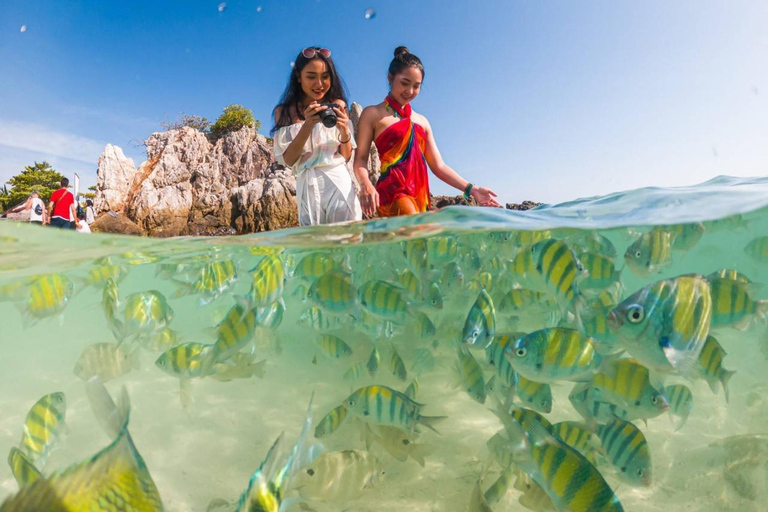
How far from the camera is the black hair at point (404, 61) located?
4570mm

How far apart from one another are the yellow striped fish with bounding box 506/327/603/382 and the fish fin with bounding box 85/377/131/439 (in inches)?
79.4

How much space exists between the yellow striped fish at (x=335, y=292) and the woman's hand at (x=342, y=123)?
1.41 metres

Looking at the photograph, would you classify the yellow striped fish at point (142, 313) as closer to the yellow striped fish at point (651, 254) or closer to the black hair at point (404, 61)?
the black hair at point (404, 61)

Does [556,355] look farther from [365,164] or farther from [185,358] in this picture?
[185,358]

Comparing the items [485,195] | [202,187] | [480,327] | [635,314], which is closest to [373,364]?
[480,327]

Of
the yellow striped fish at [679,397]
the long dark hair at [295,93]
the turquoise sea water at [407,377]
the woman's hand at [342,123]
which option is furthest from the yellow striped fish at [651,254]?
the long dark hair at [295,93]

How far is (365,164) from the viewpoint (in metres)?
4.62

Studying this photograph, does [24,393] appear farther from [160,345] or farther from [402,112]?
[402,112]

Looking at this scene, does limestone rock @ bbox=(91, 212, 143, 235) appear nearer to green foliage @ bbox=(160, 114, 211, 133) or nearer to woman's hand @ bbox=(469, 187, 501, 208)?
green foliage @ bbox=(160, 114, 211, 133)

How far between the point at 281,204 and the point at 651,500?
72.7 feet

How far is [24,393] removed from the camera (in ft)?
28.3

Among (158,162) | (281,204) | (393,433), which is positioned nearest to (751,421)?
(393,433)

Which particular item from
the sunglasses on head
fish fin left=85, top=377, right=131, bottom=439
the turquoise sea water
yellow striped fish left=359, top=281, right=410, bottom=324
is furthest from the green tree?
fish fin left=85, top=377, right=131, bottom=439

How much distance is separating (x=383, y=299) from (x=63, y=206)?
37.7 feet
